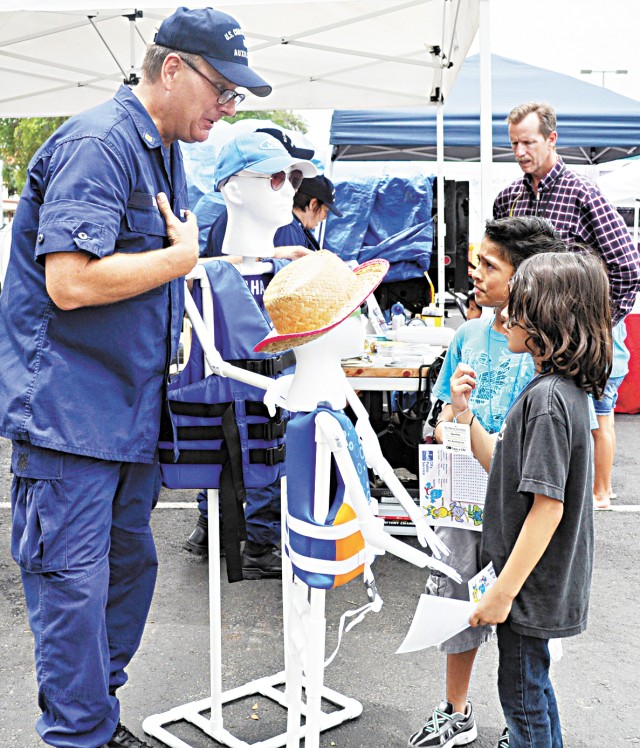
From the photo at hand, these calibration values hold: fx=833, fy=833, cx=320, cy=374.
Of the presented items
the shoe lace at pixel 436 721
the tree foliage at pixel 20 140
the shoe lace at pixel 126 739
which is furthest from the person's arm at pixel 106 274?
the tree foliage at pixel 20 140

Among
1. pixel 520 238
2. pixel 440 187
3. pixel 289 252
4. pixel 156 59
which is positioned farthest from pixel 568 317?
pixel 440 187

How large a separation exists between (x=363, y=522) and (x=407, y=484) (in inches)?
129

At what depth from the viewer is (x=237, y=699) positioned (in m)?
2.89

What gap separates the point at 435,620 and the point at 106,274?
1103 millimetres

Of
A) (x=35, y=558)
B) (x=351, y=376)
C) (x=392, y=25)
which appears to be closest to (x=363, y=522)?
(x=35, y=558)

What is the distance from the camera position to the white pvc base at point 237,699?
2588 mm

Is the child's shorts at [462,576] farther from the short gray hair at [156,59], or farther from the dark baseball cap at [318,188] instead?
the dark baseball cap at [318,188]

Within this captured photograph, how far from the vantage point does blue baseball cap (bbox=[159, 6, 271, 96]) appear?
2.08 m

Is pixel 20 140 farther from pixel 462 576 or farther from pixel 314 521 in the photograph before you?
pixel 314 521

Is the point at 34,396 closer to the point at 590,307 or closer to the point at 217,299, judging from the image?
the point at 217,299

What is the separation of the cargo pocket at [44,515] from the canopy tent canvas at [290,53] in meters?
4.24

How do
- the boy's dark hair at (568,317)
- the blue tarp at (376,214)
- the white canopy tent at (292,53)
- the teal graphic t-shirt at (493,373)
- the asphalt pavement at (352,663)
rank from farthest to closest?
the blue tarp at (376,214)
the white canopy tent at (292,53)
the asphalt pavement at (352,663)
the teal graphic t-shirt at (493,373)
the boy's dark hair at (568,317)

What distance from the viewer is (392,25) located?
250 inches

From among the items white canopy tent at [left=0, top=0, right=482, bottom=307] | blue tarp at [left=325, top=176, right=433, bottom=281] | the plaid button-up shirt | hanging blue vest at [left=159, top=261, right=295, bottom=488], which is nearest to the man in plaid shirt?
the plaid button-up shirt
